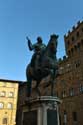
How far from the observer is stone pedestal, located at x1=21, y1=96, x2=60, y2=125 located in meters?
7.90

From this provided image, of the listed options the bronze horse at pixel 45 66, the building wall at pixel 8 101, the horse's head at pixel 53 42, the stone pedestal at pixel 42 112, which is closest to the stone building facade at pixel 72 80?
the building wall at pixel 8 101

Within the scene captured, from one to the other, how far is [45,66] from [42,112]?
193 cm

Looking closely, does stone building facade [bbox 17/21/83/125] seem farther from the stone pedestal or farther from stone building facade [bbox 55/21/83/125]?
the stone pedestal

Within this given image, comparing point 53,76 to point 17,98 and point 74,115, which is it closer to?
point 74,115

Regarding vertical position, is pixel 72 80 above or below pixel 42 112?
above

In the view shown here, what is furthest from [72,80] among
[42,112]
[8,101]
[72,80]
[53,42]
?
[42,112]

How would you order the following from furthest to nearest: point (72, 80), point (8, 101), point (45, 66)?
point (8, 101)
point (72, 80)
point (45, 66)

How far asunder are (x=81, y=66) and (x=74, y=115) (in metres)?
9.46

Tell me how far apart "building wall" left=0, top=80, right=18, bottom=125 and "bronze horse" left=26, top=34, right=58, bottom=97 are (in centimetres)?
4620

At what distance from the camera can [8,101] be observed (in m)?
55.9

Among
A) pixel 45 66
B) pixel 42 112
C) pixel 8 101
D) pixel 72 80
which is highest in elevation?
pixel 72 80

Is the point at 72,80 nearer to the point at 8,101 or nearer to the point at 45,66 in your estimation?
the point at 8,101

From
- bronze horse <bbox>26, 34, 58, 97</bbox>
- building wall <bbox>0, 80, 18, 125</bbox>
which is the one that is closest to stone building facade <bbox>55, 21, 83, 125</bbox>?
building wall <bbox>0, 80, 18, 125</bbox>

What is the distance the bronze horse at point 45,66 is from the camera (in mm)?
8953
